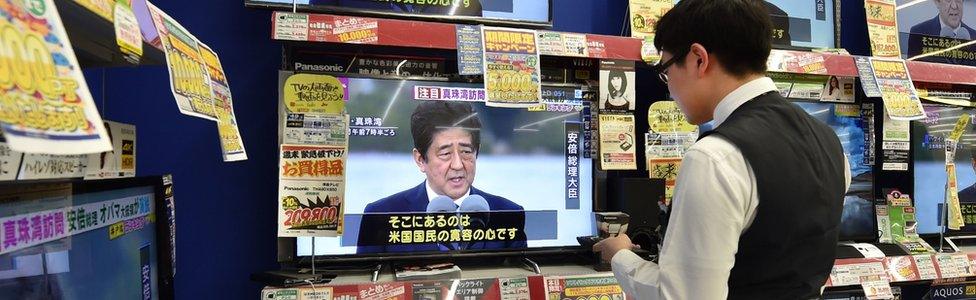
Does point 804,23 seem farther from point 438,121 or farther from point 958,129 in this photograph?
point 438,121

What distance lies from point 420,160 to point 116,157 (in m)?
0.93

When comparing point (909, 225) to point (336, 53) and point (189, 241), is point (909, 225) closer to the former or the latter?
point (336, 53)

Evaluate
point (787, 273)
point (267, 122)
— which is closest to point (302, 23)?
point (267, 122)

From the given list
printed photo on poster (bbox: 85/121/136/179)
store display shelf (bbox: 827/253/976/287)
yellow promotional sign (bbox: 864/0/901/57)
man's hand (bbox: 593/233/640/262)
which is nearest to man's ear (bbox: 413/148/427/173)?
man's hand (bbox: 593/233/640/262)

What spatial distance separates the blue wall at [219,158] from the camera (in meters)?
2.12

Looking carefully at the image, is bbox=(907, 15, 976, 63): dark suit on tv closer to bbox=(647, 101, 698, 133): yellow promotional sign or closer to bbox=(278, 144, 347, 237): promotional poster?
bbox=(647, 101, 698, 133): yellow promotional sign

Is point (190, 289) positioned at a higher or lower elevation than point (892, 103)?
lower

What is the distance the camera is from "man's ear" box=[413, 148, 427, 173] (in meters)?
2.06

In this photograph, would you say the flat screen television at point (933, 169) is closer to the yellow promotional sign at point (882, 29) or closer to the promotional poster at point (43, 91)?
the yellow promotional sign at point (882, 29)

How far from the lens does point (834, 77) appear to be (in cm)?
258

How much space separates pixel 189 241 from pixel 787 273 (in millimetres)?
1959

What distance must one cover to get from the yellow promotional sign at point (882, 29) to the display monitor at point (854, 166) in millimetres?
276

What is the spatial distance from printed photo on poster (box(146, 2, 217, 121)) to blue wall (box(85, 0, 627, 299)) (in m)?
1.01

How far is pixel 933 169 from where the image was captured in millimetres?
2734
